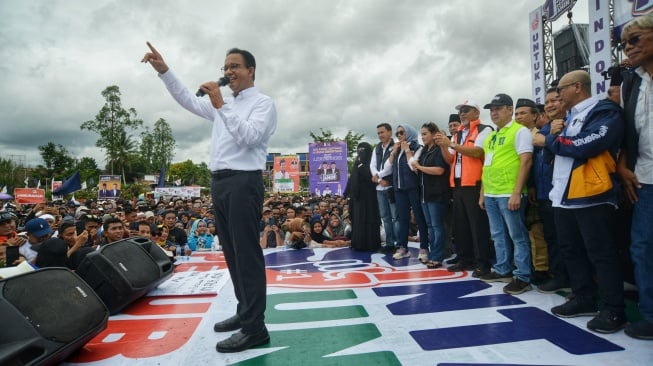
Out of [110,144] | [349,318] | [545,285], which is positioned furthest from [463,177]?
[110,144]

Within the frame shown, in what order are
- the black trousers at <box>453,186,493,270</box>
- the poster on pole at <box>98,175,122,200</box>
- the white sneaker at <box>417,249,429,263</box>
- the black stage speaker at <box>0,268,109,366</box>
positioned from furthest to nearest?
the poster on pole at <box>98,175,122,200</box> < the white sneaker at <box>417,249,429,263</box> < the black trousers at <box>453,186,493,270</box> < the black stage speaker at <box>0,268,109,366</box>

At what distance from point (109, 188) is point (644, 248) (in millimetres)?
25302

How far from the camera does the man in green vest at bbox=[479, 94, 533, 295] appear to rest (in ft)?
10.6

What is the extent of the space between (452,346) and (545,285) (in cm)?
167

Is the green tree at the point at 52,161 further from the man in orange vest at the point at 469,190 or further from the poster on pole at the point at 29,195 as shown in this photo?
the man in orange vest at the point at 469,190

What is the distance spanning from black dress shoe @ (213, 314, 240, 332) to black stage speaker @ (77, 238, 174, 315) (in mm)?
888

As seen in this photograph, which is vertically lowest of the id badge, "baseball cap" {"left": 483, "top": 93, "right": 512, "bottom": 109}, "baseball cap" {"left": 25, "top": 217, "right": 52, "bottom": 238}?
"baseball cap" {"left": 25, "top": 217, "right": 52, "bottom": 238}

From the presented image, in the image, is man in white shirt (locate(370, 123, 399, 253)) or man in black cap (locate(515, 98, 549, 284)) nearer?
man in black cap (locate(515, 98, 549, 284))

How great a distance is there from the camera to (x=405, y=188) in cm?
477

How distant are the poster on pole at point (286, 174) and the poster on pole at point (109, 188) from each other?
10.7m

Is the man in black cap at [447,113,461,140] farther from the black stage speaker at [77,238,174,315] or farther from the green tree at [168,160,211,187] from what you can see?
the green tree at [168,160,211,187]

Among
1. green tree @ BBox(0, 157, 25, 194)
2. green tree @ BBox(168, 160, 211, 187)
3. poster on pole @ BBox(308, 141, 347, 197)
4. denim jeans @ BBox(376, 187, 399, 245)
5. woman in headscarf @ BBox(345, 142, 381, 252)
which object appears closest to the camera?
denim jeans @ BBox(376, 187, 399, 245)

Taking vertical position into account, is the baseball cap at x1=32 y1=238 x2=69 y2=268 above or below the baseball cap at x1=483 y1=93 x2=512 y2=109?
→ below

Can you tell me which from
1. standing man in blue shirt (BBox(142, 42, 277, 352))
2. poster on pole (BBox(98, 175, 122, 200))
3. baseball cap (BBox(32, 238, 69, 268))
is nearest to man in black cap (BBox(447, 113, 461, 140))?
standing man in blue shirt (BBox(142, 42, 277, 352))
